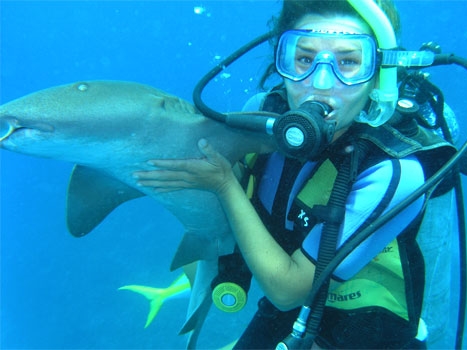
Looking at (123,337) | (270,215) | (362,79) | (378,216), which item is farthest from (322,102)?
(123,337)

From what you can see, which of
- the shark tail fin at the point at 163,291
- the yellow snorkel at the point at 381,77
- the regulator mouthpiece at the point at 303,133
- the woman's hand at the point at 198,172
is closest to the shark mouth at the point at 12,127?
the woman's hand at the point at 198,172

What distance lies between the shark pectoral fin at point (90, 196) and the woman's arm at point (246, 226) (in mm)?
601

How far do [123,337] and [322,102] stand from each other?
13.5m

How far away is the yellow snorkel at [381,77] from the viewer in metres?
1.96

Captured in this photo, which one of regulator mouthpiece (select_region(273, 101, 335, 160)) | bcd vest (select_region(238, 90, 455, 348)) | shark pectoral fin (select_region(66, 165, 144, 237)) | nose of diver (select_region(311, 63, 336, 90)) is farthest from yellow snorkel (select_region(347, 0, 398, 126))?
shark pectoral fin (select_region(66, 165, 144, 237))

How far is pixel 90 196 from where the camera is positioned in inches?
120

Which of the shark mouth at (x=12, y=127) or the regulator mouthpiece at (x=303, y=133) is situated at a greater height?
the regulator mouthpiece at (x=303, y=133)

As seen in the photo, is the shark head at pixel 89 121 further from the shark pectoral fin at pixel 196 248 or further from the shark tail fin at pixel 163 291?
the shark tail fin at pixel 163 291

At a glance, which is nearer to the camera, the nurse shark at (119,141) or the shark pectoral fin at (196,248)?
the nurse shark at (119,141)

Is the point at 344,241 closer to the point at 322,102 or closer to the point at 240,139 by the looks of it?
the point at 322,102

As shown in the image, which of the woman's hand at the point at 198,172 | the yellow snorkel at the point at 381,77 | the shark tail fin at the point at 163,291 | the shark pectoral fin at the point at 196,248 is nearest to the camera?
the yellow snorkel at the point at 381,77

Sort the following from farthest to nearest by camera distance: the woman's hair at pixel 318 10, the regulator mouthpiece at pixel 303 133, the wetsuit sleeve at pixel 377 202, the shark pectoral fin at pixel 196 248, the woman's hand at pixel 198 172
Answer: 1. the shark pectoral fin at pixel 196 248
2. the woman's hand at pixel 198 172
3. the woman's hair at pixel 318 10
4. the wetsuit sleeve at pixel 377 202
5. the regulator mouthpiece at pixel 303 133

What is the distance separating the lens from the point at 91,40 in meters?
45.4

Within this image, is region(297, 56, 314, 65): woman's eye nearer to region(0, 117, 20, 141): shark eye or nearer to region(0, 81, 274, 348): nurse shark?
region(0, 81, 274, 348): nurse shark
